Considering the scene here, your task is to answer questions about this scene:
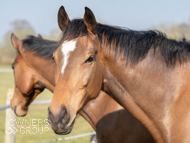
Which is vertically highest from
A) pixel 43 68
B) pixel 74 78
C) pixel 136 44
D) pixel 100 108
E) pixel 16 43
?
pixel 136 44

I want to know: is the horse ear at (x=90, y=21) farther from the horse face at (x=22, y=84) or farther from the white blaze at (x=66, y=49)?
the horse face at (x=22, y=84)

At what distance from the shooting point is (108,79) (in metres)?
2.38

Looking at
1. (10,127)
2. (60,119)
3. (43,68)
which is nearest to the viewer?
(60,119)

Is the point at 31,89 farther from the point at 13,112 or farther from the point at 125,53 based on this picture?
the point at 125,53

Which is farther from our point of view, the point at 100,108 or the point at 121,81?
the point at 100,108

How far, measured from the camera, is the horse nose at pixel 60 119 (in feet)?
6.40

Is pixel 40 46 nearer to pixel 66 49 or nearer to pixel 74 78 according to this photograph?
pixel 66 49

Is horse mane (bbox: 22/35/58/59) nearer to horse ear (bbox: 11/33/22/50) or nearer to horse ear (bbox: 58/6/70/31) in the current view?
horse ear (bbox: 11/33/22/50)

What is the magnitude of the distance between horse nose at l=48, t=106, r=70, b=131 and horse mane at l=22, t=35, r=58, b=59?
7.35ft

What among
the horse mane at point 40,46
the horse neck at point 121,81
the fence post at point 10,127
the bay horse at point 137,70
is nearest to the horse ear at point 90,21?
the bay horse at point 137,70

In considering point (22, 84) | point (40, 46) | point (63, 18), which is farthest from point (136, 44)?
point (22, 84)

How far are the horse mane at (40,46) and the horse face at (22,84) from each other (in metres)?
0.15

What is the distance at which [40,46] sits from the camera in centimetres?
425

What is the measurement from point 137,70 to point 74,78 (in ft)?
2.20
